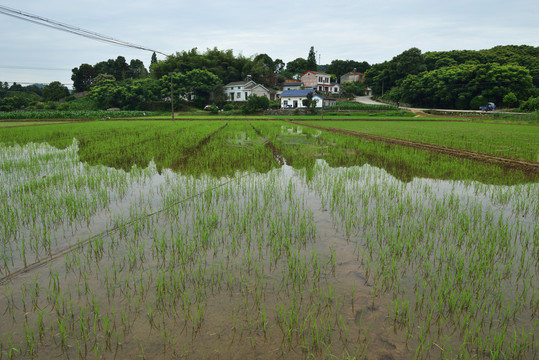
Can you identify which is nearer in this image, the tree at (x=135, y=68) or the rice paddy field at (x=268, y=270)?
the rice paddy field at (x=268, y=270)

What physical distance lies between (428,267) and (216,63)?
63996 mm

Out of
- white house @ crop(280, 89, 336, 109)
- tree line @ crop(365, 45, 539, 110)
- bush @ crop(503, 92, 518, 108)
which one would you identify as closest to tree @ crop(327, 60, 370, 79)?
tree line @ crop(365, 45, 539, 110)

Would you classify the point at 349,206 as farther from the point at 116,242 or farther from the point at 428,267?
the point at 116,242

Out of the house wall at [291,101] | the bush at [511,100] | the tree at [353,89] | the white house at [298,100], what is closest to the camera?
the bush at [511,100]

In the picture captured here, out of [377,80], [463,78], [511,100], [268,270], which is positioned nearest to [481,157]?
[268,270]

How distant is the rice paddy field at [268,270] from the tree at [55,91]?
6845cm

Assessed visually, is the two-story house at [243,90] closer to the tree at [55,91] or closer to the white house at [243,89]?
the white house at [243,89]

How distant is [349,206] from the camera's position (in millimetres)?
4527

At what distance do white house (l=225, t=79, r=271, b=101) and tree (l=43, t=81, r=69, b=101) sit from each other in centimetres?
3289

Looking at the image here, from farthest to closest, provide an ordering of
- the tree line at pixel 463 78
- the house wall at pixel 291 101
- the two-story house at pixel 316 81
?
the two-story house at pixel 316 81, the house wall at pixel 291 101, the tree line at pixel 463 78

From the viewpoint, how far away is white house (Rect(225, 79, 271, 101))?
55906mm

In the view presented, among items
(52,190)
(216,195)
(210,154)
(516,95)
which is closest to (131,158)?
(210,154)

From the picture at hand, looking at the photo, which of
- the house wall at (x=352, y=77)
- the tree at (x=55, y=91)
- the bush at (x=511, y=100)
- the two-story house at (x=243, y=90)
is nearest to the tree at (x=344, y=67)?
the house wall at (x=352, y=77)

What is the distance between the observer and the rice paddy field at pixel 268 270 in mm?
1828
